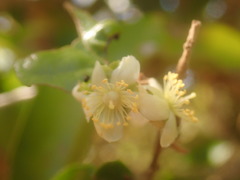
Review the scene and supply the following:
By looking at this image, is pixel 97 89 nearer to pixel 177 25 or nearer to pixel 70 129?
pixel 70 129

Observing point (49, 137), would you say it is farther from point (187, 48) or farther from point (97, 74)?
point (187, 48)

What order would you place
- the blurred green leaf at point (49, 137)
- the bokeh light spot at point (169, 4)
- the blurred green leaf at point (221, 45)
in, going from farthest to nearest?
1. the bokeh light spot at point (169, 4)
2. the blurred green leaf at point (221, 45)
3. the blurred green leaf at point (49, 137)

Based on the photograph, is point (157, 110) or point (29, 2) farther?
point (29, 2)

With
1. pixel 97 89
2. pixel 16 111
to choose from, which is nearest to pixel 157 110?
pixel 97 89

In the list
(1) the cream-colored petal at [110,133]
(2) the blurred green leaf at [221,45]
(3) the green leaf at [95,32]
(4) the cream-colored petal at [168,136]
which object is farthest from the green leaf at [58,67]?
(2) the blurred green leaf at [221,45]

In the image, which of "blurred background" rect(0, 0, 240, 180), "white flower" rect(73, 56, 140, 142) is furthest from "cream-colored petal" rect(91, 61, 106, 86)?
"blurred background" rect(0, 0, 240, 180)

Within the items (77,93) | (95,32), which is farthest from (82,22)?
(77,93)

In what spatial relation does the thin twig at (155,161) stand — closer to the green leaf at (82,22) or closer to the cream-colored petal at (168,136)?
the cream-colored petal at (168,136)
